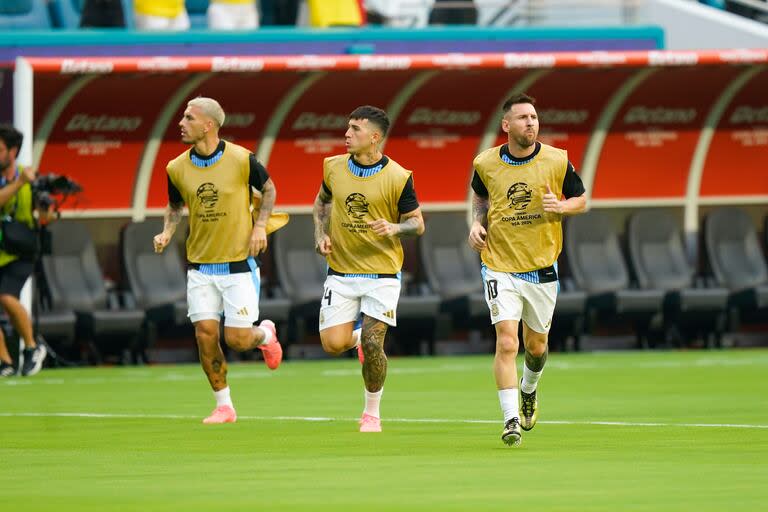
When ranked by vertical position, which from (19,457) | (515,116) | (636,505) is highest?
(515,116)

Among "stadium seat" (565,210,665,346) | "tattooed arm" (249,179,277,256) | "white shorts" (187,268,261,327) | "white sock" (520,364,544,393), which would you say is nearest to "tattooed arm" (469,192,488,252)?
"white sock" (520,364,544,393)

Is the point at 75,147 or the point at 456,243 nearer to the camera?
the point at 75,147

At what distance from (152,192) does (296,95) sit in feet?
6.71

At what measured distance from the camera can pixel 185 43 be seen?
2234cm

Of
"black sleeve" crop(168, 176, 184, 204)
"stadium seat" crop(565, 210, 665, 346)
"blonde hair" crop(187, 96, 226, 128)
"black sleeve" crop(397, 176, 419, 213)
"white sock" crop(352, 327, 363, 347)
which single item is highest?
"blonde hair" crop(187, 96, 226, 128)

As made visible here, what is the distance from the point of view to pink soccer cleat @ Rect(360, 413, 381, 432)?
12.5 metres

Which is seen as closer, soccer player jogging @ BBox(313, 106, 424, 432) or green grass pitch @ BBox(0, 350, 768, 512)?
green grass pitch @ BBox(0, 350, 768, 512)

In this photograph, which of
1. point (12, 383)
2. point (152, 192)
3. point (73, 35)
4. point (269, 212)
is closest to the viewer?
point (269, 212)

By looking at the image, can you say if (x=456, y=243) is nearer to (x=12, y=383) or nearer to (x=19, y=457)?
(x=12, y=383)

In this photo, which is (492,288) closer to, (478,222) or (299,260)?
(478,222)

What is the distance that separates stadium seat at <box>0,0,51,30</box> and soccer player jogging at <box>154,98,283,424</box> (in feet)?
33.4

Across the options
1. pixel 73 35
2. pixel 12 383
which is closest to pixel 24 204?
pixel 12 383

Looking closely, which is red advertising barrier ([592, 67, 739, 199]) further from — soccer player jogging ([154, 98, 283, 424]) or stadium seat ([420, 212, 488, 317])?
soccer player jogging ([154, 98, 283, 424])

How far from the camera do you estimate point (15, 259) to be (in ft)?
61.7
